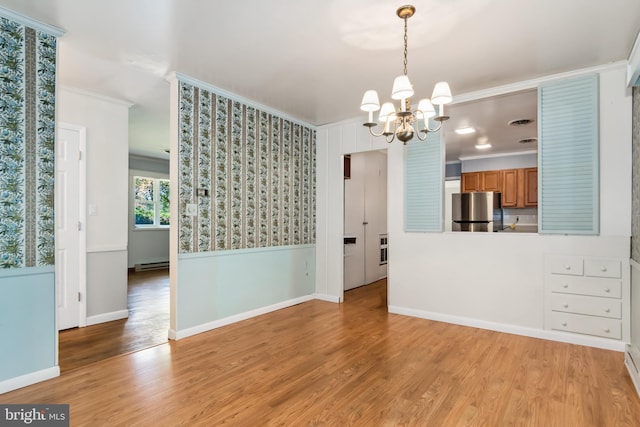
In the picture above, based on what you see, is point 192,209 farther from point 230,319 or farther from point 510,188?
point 510,188

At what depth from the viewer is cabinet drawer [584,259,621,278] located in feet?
10.0

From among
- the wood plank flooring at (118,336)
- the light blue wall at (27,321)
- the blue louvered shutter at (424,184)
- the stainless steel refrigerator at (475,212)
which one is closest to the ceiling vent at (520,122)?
the stainless steel refrigerator at (475,212)

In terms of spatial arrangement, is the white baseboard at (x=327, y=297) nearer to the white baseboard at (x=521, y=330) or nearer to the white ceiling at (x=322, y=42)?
the white baseboard at (x=521, y=330)

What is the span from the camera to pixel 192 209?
3482 millimetres

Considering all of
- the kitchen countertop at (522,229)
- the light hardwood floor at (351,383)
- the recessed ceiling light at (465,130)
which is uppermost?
the recessed ceiling light at (465,130)

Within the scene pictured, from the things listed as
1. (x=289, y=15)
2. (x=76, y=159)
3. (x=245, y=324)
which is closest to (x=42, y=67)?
(x=76, y=159)

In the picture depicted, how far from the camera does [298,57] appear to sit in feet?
9.77

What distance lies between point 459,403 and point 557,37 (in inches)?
109

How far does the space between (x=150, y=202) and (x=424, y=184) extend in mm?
6730

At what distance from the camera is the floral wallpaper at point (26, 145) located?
235 centimetres

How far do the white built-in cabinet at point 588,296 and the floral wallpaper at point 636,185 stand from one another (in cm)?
26

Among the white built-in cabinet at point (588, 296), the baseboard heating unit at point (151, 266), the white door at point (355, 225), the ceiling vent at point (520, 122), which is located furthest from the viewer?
the baseboard heating unit at point (151, 266)

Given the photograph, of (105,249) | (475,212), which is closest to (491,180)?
(475,212)

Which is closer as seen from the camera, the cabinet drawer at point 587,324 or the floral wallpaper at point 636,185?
the floral wallpaper at point 636,185
